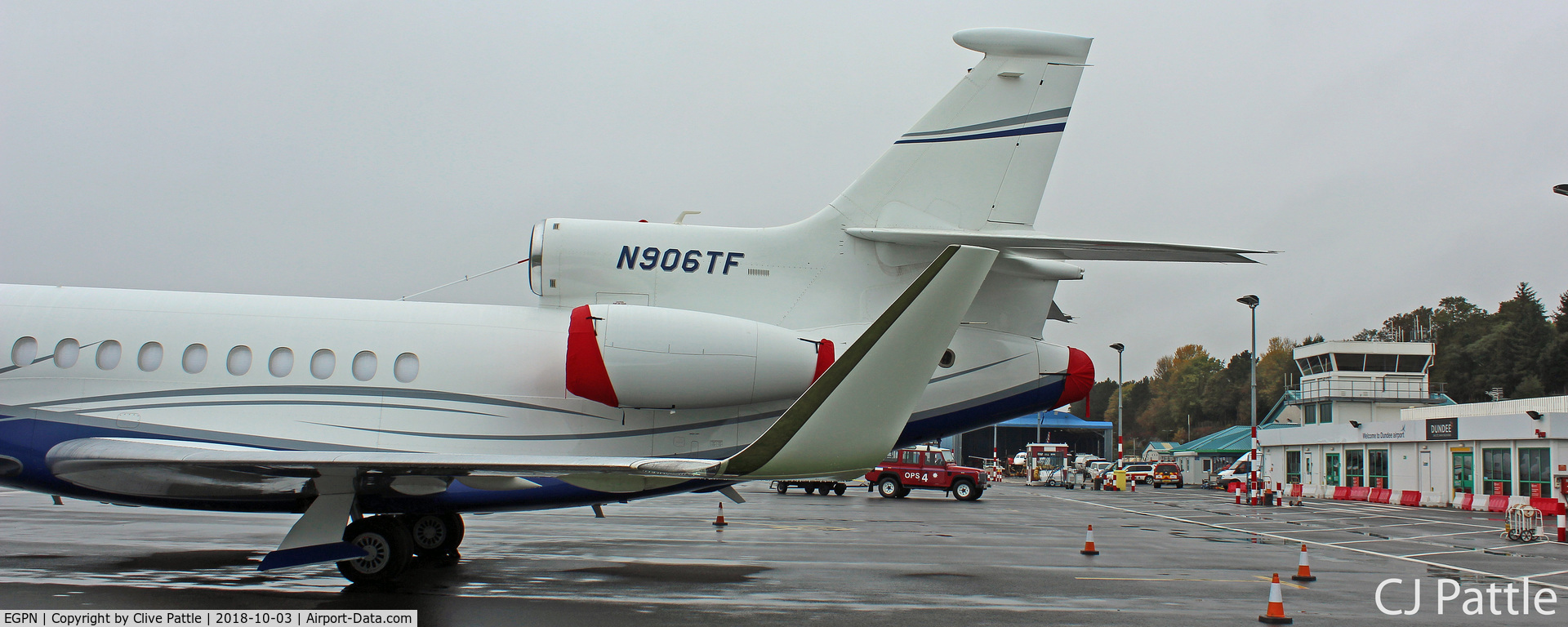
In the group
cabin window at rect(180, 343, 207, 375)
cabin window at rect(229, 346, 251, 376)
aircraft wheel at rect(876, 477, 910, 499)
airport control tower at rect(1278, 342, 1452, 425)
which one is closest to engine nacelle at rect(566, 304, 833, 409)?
cabin window at rect(229, 346, 251, 376)

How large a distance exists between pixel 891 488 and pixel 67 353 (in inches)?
1088

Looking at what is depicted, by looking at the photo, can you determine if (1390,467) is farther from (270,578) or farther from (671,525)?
(270,578)

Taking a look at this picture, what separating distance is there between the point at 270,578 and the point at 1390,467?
42922 millimetres

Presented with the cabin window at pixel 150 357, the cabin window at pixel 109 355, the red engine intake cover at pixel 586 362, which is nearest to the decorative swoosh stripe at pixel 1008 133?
the red engine intake cover at pixel 586 362

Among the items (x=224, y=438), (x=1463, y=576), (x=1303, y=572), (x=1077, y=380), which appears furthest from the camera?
(x=1463, y=576)

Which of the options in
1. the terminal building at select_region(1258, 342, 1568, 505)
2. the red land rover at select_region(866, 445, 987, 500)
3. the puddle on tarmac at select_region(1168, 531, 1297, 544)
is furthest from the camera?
the red land rover at select_region(866, 445, 987, 500)

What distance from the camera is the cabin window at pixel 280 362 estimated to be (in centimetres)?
1064

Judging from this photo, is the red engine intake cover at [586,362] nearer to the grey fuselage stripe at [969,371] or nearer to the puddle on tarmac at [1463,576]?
the grey fuselage stripe at [969,371]

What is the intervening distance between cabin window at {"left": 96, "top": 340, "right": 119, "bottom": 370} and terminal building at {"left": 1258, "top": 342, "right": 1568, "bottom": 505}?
36.8m

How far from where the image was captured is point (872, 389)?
26.0 ft

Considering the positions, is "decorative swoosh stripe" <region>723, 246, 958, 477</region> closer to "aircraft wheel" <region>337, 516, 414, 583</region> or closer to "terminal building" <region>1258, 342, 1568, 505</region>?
"aircraft wheel" <region>337, 516, 414, 583</region>

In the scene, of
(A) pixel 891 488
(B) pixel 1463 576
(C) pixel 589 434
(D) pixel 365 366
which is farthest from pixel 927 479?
(D) pixel 365 366

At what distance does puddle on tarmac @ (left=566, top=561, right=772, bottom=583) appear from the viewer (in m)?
12.1

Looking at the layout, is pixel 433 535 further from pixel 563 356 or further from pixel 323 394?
pixel 563 356
